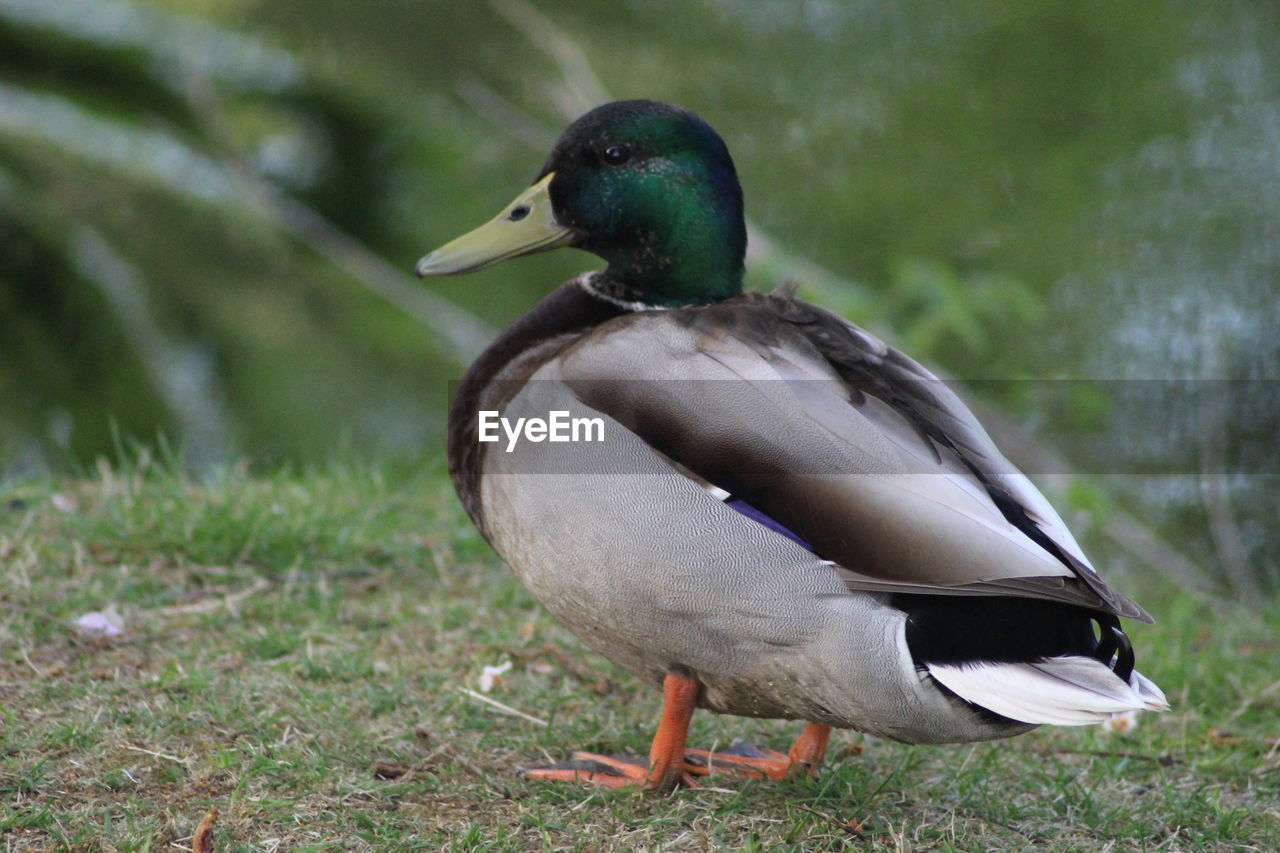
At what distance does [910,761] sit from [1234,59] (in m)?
4.24

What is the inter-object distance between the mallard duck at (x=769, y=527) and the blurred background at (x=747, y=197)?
5.89 feet

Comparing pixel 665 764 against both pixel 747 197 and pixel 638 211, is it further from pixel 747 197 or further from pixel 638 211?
pixel 747 197

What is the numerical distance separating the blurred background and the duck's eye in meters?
1.77

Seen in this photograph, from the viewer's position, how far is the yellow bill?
2629mm

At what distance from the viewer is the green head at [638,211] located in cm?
260

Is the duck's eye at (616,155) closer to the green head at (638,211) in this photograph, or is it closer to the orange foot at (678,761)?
the green head at (638,211)

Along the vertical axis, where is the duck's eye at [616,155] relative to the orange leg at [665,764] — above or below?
above

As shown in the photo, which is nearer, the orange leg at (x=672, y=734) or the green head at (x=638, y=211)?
the orange leg at (x=672, y=734)

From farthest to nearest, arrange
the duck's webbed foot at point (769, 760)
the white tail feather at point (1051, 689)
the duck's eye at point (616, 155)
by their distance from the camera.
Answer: the duck's eye at point (616, 155) → the duck's webbed foot at point (769, 760) → the white tail feather at point (1051, 689)

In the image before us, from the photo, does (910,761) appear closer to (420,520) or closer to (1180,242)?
(420,520)

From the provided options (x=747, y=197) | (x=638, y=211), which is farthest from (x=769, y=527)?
(x=747, y=197)

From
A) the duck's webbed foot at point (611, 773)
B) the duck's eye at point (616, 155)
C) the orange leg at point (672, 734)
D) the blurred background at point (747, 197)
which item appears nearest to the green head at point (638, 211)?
the duck's eye at point (616, 155)

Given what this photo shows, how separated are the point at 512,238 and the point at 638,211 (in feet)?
0.80

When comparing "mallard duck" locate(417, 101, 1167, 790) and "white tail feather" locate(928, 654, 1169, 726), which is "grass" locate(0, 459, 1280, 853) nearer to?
"mallard duck" locate(417, 101, 1167, 790)
